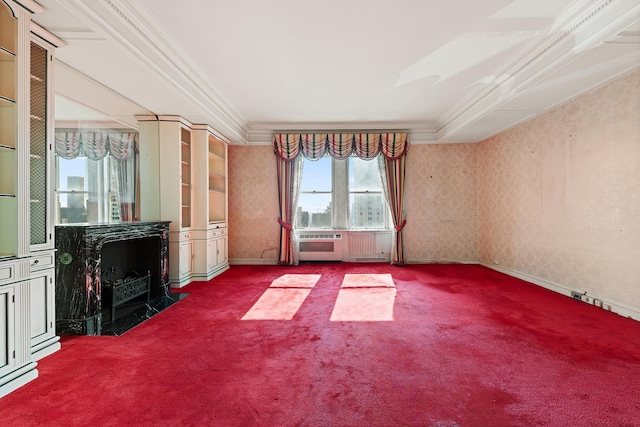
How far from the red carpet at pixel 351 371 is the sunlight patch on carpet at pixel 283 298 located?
0.51 feet

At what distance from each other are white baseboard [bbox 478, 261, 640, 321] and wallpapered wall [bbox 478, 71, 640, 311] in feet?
0.15

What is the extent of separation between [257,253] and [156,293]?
240 centimetres

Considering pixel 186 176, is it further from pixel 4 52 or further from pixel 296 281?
pixel 4 52

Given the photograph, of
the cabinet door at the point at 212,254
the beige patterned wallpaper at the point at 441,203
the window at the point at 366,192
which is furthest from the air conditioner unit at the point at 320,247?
the cabinet door at the point at 212,254

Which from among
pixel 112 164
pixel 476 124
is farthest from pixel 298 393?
pixel 476 124

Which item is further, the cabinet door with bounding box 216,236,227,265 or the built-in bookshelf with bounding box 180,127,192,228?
the cabinet door with bounding box 216,236,227,265

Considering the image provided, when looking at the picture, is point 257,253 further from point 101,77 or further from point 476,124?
point 476,124

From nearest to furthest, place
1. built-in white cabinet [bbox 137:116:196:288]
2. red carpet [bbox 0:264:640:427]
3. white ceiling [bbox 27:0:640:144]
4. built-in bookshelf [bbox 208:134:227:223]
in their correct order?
1. red carpet [bbox 0:264:640:427]
2. white ceiling [bbox 27:0:640:144]
3. built-in white cabinet [bbox 137:116:196:288]
4. built-in bookshelf [bbox 208:134:227:223]

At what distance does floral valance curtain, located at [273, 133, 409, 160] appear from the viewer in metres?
5.98

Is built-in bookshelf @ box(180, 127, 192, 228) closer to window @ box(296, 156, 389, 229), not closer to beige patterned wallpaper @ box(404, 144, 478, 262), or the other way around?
window @ box(296, 156, 389, 229)

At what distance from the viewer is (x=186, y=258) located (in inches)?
182

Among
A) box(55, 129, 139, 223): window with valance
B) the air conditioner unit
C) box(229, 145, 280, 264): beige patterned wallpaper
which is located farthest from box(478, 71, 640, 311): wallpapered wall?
box(55, 129, 139, 223): window with valance

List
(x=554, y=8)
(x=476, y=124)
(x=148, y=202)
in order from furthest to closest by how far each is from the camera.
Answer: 1. (x=476, y=124)
2. (x=148, y=202)
3. (x=554, y=8)

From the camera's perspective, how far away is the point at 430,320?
3064 millimetres
